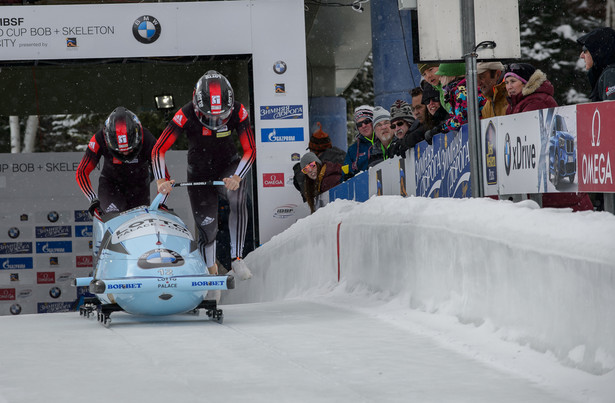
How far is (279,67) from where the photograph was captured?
501 inches

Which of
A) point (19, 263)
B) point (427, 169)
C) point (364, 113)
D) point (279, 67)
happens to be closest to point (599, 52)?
point (427, 169)

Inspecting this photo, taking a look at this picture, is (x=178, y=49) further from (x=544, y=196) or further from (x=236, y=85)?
(x=544, y=196)

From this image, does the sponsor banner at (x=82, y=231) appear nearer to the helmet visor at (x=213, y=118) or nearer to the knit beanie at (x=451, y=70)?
the helmet visor at (x=213, y=118)

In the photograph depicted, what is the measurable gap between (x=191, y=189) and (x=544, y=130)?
393 cm

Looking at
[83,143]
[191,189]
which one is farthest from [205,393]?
[83,143]

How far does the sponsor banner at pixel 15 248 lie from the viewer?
14.4m

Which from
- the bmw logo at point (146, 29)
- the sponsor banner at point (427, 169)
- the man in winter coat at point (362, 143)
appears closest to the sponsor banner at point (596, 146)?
the sponsor banner at point (427, 169)

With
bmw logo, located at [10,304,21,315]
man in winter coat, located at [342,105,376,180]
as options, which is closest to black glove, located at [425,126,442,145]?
man in winter coat, located at [342,105,376,180]

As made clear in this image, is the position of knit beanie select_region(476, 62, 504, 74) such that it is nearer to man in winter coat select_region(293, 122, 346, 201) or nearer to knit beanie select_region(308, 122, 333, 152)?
man in winter coat select_region(293, 122, 346, 201)

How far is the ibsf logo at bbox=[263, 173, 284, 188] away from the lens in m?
12.8

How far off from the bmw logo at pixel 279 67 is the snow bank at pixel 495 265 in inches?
183

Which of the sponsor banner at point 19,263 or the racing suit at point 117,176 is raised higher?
the racing suit at point 117,176

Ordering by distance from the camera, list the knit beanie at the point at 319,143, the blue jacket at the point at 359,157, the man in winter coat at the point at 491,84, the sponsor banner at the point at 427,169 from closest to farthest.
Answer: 1. the man in winter coat at the point at 491,84
2. the sponsor banner at the point at 427,169
3. the blue jacket at the point at 359,157
4. the knit beanie at the point at 319,143

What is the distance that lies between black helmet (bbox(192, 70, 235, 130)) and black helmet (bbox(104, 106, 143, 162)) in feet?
1.60
